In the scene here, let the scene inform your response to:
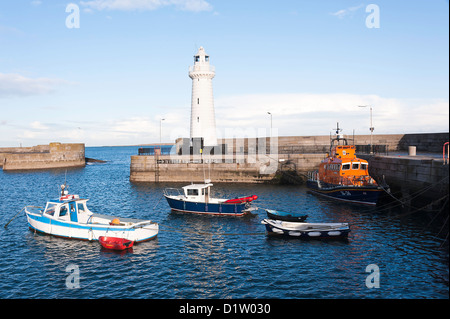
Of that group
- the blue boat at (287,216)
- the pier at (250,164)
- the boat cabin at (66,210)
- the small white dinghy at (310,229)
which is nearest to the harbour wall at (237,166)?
the pier at (250,164)

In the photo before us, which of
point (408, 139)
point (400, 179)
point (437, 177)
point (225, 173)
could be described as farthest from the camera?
point (408, 139)

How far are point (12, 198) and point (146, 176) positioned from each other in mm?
17704

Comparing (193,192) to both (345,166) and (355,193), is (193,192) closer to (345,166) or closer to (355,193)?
(355,193)

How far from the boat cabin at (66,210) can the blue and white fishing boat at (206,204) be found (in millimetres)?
8534

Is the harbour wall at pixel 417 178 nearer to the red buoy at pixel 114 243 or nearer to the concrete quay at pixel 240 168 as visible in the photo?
the concrete quay at pixel 240 168

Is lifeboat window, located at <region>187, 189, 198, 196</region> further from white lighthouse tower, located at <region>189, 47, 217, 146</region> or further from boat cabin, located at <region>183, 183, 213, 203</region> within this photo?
white lighthouse tower, located at <region>189, 47, 217, 146</region>

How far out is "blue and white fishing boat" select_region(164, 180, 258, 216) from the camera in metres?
27.6

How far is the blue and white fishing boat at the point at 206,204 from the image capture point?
27.6 m

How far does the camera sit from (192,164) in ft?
159

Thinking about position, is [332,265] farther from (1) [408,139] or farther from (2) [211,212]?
(1) [408,139]

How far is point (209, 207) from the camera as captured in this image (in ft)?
92.5

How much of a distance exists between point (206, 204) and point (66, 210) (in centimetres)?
1095

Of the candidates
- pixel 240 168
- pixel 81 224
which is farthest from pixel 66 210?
pixel 240 168
